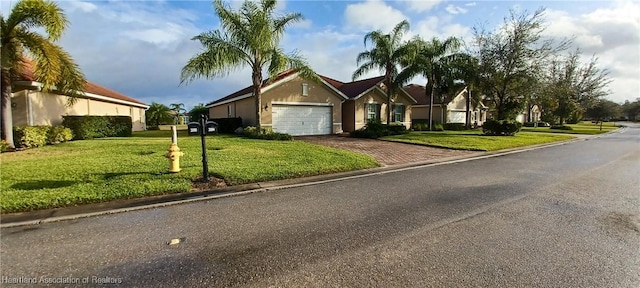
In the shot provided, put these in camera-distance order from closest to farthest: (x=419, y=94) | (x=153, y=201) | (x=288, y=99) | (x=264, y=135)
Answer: (x=153, y=201) < (x=264, y=135) < (x=288, y=99) < (x=419, y=94)

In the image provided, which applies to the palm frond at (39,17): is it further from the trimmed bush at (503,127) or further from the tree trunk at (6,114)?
Answer: the trimmed bush at (503,127)

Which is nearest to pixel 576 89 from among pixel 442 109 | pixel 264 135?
pixel 442 109

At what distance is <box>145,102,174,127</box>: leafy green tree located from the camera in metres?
32.0

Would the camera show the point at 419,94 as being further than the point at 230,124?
Yes

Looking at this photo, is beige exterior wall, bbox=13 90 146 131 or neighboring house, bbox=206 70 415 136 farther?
neighboring house, bbox=206 70 415 136

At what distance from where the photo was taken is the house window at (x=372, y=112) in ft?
77.2

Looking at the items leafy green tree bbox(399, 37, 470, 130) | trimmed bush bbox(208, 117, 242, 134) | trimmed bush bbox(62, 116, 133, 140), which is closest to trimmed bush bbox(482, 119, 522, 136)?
leafy green tree bbox(399, 37, 470, 130)

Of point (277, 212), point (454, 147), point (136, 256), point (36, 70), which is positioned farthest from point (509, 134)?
point (36, 70)

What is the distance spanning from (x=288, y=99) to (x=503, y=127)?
16.1 m

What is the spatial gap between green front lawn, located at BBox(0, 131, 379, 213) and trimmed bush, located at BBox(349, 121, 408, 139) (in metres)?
9.16

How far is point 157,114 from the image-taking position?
1277 inches

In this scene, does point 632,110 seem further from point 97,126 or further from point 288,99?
point 97,126

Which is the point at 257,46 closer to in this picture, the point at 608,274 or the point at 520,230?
the point at 520,230

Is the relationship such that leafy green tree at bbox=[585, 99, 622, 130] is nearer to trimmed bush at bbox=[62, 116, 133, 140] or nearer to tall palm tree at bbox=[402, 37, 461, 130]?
tall palm tree at bbox=[402, 37, 461, 130]
